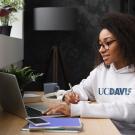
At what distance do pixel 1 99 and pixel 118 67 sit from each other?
0.67 m

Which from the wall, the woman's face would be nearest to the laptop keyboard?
the woman's face

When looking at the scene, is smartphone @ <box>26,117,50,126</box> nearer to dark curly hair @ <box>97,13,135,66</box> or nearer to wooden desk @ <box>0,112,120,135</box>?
wooden desk @ <box>0,112,120,135</box>

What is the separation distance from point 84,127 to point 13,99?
1.23 ft

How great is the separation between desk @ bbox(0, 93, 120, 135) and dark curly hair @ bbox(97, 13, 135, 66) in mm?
520

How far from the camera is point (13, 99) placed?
1.53 m

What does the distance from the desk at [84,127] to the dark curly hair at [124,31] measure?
20.5 inches

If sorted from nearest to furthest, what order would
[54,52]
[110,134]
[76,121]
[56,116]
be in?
1. [110,134]
2. [76,121]
3. [56,116]
4. [54,52]

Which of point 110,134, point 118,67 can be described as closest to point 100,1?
point 118,67

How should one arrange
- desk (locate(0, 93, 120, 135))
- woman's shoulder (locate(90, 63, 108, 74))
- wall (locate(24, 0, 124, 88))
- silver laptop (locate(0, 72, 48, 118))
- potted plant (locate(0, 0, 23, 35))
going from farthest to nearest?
wall (locate(24, 0, 124, 88)), potted plant (locate(0, 0, 23, 35)), woman's shoulder (locate(90, 63, 108, 74)), silver laptop (locate(0, 72, 48, 118)), desk (locate(0, 93, 120, 135))

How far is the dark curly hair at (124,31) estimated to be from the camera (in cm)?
185

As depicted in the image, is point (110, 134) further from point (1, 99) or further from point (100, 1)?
point (100, 1)

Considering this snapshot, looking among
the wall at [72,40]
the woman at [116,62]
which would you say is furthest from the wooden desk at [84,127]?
the wall at [72,40]

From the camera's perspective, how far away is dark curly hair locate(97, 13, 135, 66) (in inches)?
72.7

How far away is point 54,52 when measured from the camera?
398cm
